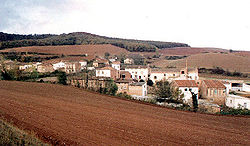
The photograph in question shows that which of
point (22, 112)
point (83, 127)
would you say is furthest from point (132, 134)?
point (22, 112)

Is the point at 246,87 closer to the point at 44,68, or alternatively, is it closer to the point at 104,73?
the point at 104,73

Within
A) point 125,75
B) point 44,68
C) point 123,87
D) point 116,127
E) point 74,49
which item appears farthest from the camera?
point 74,49

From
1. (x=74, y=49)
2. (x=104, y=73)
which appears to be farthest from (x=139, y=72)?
(x=74, y=49)

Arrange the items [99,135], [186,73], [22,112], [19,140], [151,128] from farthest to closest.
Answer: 1. [186,73]
2. [22,112]
3. [151,128]
4. [99,135]
5. [19,140]

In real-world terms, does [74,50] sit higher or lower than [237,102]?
higher

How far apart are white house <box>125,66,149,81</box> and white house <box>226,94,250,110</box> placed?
2291 centimetres

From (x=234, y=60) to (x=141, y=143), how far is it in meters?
74.3

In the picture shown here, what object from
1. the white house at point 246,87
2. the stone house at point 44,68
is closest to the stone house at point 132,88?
the white house at point 246,87

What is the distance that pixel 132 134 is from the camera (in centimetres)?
996

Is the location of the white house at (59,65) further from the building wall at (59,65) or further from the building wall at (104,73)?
the building wall at (104,73)

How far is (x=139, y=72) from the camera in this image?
1989 inches

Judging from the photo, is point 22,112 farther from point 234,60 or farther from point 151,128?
point 234,60

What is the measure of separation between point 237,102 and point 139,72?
87.8 feet

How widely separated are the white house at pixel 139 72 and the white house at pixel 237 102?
22.9m
